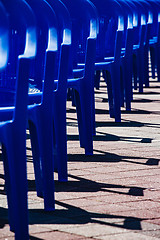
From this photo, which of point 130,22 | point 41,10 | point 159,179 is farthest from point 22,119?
point 130,22

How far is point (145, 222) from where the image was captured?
13.1 feet

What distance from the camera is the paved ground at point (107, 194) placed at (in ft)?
12.6

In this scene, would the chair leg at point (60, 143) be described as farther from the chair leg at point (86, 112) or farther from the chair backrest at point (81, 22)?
the chair backrest at point (81, 22)

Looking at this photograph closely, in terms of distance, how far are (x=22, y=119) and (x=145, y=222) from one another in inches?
34.7

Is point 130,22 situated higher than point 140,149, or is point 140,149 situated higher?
point 130,22

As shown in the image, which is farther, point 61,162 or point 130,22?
point 130,22

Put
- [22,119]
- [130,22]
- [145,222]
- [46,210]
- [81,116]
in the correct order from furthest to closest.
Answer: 1. [130,22]
2. [81,116]
3. [46,210]
4. [145,222]
5. [22,119]

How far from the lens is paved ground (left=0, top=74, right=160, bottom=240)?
3844 mm

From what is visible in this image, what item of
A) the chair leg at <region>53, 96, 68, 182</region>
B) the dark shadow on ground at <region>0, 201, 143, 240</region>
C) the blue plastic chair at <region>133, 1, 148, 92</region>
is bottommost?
the dark shadow on ground at <region>0, 201, 143, 240</region>

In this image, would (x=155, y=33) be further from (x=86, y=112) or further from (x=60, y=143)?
(x=60, y=143)

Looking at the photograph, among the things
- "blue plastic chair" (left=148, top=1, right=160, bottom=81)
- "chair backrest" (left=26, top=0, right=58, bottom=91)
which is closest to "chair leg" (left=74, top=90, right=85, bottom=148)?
"chair backrest" (left=26, top=0, right=58, bottom=91)

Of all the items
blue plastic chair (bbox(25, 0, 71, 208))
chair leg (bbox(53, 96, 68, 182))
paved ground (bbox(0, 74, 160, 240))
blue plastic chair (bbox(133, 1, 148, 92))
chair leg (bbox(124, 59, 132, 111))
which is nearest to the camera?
paved ground (bbox(0, 74, 160, 240))

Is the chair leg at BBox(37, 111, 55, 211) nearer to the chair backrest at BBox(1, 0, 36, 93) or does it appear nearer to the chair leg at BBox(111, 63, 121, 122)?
the chair backrest at BBox(1, 0, 36, 93)

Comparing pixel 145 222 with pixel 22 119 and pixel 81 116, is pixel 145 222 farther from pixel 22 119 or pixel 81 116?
pixel 81 116
